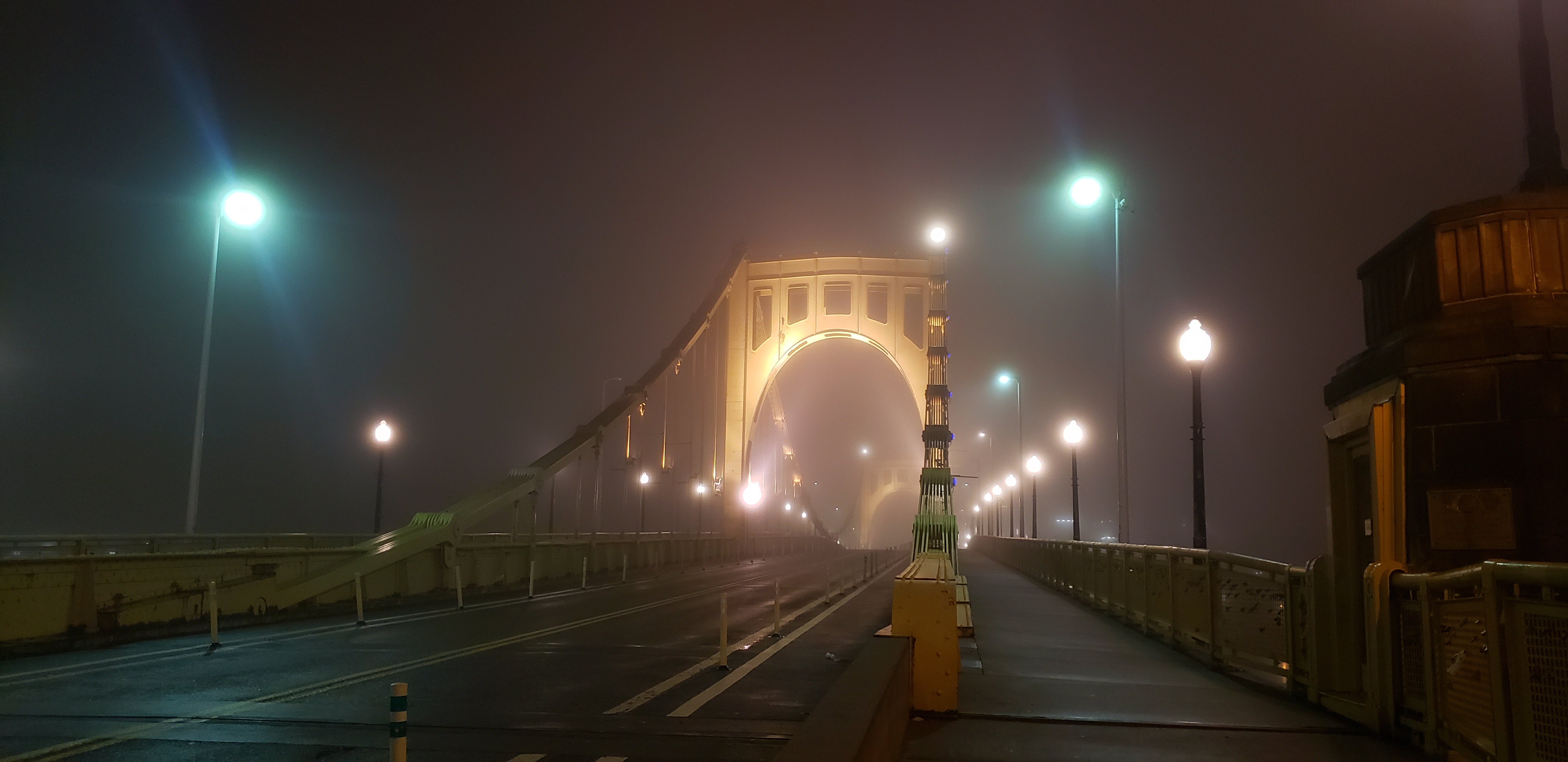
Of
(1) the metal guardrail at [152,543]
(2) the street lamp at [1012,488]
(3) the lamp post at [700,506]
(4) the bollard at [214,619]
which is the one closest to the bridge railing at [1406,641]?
(4) the bollard at [214,619]

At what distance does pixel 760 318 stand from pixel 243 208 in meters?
67.6

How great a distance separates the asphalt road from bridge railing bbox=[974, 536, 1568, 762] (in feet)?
13.9

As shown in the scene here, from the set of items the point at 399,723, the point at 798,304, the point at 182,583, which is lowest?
the point at 182,583

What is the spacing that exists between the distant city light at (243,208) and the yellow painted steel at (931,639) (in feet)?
69.6

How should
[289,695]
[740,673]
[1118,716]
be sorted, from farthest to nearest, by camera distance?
[740,673] → [289,695] → [1118,716]

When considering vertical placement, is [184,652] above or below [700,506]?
below

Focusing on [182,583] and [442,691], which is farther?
[182,583]

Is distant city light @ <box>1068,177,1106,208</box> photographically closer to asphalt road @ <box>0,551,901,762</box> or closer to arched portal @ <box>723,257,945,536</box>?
asphalt road @ <box>0,551,901,762</box>

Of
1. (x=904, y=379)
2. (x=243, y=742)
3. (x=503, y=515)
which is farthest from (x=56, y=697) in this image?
(x=503, y=515)

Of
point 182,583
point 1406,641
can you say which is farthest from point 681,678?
point 182,583

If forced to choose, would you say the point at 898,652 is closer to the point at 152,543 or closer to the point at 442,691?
the point at 442,691

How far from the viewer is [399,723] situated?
4.85 metres

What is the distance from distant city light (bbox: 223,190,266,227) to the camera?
24375 millimetres

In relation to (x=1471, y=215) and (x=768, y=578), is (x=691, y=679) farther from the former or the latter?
(x=768, y=578)
